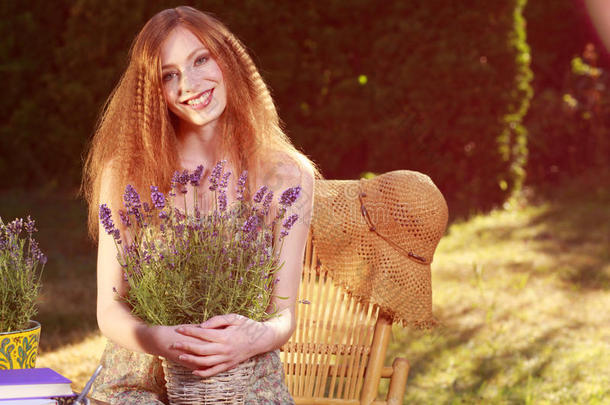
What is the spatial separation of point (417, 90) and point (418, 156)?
634 millimetres

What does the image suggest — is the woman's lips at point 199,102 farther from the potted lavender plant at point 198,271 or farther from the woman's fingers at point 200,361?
the woman's fingers at point 200,361

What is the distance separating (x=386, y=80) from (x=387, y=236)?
5.28 m

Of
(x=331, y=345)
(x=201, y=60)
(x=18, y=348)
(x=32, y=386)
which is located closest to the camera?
(x=32, y=386)

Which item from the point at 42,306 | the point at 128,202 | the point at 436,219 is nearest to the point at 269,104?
the point at 436,219

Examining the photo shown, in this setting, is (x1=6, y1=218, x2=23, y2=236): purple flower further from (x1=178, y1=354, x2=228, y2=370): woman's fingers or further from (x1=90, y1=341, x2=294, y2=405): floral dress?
(x1=178, y1=354, x2=228, y2=370): woman's fingers

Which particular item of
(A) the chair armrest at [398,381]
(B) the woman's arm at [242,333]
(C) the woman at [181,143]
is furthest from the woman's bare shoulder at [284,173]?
(A) the chair armrest at [398,381]

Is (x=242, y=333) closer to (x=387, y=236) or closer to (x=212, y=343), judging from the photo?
(x=212, y=343)

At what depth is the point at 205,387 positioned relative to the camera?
1.50 meters

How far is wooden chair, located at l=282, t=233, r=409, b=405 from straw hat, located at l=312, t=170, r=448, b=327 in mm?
107

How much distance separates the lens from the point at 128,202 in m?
1.54

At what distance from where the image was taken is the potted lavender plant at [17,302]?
5.67ft

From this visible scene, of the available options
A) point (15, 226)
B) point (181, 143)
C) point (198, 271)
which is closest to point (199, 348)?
point (198, 271)

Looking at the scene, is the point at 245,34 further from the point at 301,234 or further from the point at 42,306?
the point at 301,234

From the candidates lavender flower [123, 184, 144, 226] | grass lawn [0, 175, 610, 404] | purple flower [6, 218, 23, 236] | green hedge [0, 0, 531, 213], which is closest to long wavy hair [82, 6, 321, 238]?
purple flower [6, 218, 23, 236]
